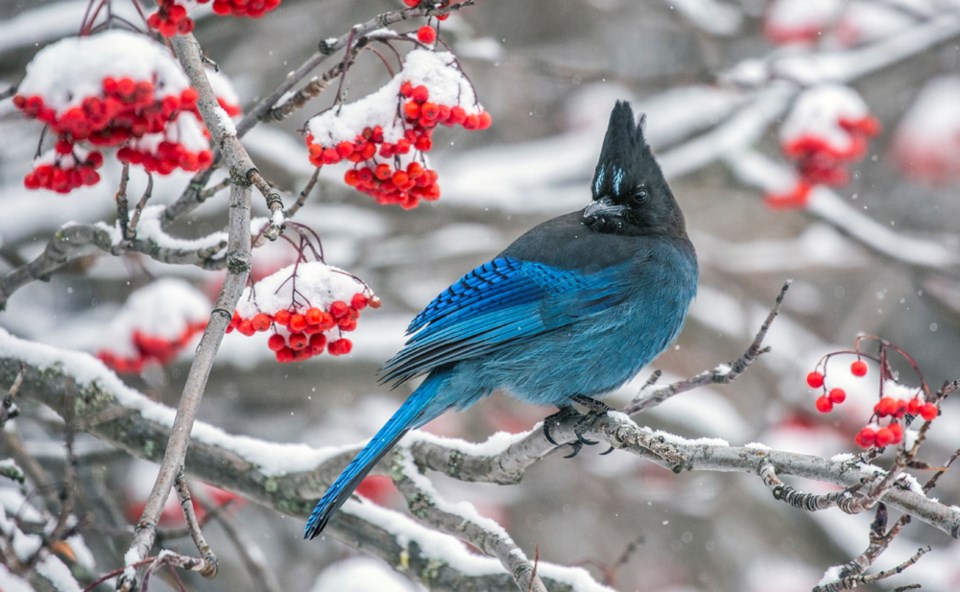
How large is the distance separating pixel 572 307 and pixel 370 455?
121cm

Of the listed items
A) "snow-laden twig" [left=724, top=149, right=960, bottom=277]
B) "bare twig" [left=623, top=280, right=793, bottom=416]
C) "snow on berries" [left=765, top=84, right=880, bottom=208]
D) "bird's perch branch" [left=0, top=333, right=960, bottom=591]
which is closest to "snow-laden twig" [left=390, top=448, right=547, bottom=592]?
"bird's perch branch" [left=0, top=333, right=960, bottom=591]

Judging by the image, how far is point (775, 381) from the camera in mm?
7160

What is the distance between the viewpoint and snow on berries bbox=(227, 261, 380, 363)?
282 cm

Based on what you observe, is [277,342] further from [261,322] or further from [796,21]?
[796,21]

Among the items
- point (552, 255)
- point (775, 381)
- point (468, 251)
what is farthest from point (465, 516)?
point (775, 381)

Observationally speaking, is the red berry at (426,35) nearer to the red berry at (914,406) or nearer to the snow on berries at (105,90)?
the snow on berries at (105,90)

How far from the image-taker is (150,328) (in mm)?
4797

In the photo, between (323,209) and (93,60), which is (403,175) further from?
(323,209)

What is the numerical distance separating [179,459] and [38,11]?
4094mm

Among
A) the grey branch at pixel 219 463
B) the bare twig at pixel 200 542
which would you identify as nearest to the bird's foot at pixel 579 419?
the grey branch at pixel 219 463

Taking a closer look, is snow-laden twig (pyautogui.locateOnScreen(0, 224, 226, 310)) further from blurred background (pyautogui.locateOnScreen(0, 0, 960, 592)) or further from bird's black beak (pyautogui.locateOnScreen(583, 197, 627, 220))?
bird's black beak (pyautogui.locateOnScreen(583, 197, 627, 220))

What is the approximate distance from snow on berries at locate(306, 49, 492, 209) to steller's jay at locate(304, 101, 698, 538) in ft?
2.99

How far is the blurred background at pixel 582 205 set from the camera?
6.18m

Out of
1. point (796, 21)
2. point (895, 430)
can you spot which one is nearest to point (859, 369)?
point (895, 430)
